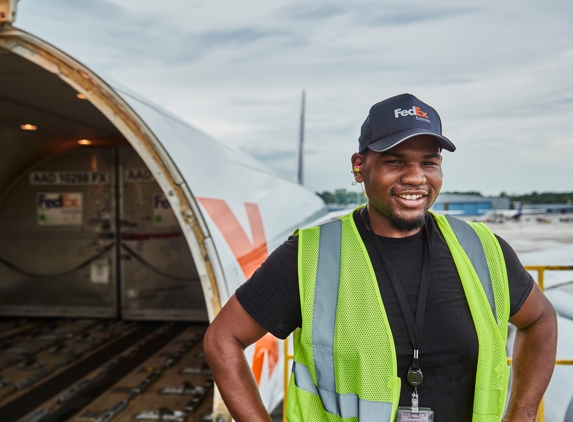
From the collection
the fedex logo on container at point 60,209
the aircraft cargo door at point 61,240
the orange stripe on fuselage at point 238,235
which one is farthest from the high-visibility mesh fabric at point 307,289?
the fedex logo on container at point 60,209

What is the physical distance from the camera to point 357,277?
1.69m

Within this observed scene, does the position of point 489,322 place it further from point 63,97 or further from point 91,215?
point 91,215

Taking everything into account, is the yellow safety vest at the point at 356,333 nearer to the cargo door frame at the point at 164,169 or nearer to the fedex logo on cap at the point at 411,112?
the fedex logo on cap at the point at 411,112

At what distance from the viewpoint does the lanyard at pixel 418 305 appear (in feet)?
5.21

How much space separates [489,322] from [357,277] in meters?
0.54

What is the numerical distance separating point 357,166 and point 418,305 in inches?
26.1

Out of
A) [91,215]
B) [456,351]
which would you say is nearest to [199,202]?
[456,351]

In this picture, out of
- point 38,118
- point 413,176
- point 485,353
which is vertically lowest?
point 485,353

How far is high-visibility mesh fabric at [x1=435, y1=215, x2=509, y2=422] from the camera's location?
1.65 meters

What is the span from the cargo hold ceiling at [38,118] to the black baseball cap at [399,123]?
2.57 meters

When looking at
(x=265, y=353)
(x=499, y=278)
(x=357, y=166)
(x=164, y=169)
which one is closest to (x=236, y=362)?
(x=357, y=166)

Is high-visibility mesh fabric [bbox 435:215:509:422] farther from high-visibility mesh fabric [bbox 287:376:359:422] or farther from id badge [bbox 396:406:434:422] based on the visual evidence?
high-visibility mesh fabric [bbox 287:376:359:422]

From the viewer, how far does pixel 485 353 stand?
65.6 inches

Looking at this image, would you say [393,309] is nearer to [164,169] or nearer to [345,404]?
[345,404]
